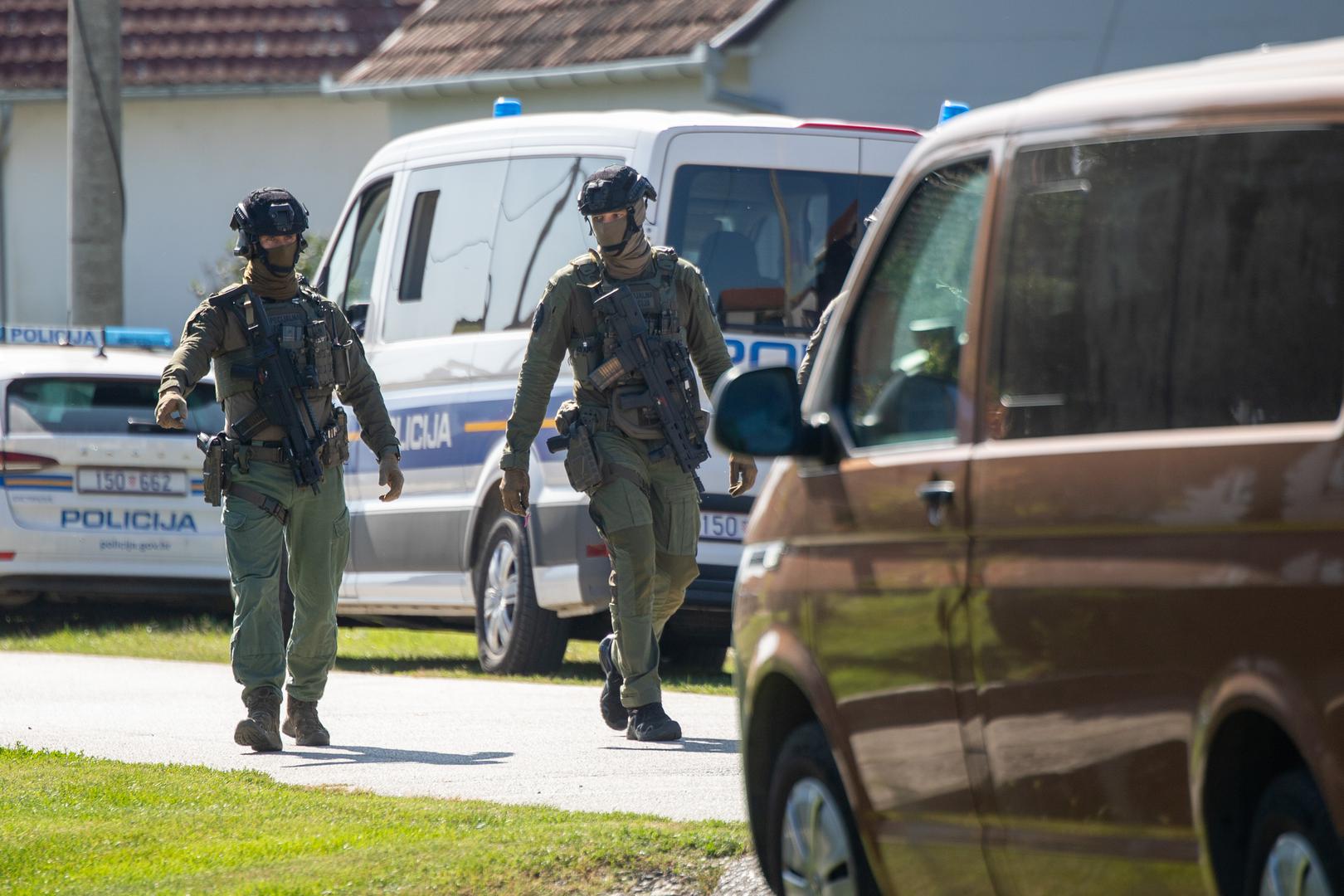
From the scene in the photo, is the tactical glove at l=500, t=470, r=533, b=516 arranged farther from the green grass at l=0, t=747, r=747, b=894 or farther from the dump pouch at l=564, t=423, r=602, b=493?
the green grass at l=0, t=747, r=747, b=894

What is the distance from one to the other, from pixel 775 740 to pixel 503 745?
11.4 ft

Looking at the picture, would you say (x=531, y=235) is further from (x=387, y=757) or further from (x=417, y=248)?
(x=387, y=757)

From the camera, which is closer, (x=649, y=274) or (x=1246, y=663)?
(x=1246, y=663)

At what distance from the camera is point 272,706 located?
8.67 metres

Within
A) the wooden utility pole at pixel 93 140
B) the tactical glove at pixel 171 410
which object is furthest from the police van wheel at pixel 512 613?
the wooden utility pole at pixel 93 140

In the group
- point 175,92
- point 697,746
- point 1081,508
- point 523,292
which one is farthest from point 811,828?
point 175,92

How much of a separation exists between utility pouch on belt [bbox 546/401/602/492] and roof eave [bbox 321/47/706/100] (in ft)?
34.6

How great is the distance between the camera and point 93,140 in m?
16.9

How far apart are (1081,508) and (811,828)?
1291 mm

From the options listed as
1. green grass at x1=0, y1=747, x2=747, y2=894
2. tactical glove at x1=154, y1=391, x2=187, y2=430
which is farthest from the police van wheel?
green grass at x1=0, y1=747, x2=747, y2=894

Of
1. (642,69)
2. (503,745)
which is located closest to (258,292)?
(503,745)

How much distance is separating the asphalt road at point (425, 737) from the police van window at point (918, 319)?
6.73 ft

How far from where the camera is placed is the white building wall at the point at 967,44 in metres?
18.1

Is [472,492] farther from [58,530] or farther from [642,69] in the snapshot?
[642,69]
